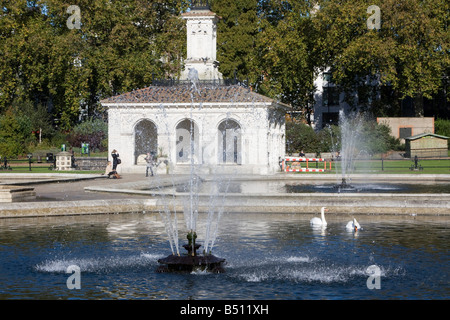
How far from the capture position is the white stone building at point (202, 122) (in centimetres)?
4434

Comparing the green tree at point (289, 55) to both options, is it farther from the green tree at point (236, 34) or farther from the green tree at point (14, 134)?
the green tree at point (14, 134)

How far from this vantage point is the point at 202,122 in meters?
45.0

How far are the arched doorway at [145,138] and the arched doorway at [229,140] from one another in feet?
14.8

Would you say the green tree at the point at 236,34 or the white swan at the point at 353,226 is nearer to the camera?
the white swan at the point at 353,226

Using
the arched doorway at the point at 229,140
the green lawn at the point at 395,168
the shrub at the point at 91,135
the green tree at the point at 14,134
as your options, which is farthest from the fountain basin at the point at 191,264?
the shrub at the point at 91,135

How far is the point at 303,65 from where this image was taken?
6625 centimetres

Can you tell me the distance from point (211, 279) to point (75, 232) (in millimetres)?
6351

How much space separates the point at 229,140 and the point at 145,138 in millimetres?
5502

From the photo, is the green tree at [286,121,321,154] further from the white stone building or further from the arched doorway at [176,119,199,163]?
the arched doorway at [176,119,199,163]

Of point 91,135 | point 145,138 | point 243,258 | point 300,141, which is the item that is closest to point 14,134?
point 91,135

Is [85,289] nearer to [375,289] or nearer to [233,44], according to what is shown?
[375,289]

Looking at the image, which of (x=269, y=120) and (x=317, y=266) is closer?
(x=317, y=266)

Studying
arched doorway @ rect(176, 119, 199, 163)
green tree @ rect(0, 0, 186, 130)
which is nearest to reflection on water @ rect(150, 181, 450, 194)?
arched doorway @ rect(176, 119, 199, 163)
